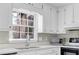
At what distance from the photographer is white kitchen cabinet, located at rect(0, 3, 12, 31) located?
2.62 meters

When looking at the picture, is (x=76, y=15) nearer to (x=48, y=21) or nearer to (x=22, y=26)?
(x=48, y=21)

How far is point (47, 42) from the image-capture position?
4.30m

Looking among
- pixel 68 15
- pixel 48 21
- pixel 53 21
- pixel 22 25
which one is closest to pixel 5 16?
pixel 22 25

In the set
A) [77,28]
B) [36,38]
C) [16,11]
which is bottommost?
[36,38]

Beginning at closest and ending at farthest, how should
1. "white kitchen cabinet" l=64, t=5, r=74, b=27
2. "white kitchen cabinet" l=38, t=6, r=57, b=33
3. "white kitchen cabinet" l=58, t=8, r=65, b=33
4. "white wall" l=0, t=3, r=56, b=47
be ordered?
"white wall" l=0, t=3, r=56, b=47
"white kitchen cabinet" l=38, t=6, r=57, b=33
"white kitchen cabinet" l=64, t=5, r=74, b=27
"white kitchen cabinet" l=58, t=8, r=65, b=33

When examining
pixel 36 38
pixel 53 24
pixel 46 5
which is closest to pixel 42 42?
pixel 36 38

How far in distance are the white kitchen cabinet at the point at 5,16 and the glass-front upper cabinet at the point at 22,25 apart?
703mm

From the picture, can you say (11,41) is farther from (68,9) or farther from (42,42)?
(68,9)

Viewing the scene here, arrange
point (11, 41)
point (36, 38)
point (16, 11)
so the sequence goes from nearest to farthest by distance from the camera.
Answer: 1. point (11, 41)
2. point (16, 11)
3. point (36, 38)

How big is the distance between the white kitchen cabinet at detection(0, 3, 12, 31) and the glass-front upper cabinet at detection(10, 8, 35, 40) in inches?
27.7

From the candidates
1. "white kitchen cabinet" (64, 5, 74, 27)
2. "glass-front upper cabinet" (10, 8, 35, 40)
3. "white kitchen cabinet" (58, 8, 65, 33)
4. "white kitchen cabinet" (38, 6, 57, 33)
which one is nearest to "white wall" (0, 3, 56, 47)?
"white kitchen cabinet" (38, 6, 57, 33)

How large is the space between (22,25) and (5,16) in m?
1.06

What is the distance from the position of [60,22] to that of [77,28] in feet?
2.13

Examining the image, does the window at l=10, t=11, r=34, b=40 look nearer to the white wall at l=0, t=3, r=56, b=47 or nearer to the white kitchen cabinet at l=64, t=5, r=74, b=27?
the white wall at l=0, t=3, r=56, b=47
